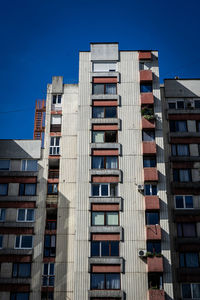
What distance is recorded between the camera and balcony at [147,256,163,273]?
37125 mm

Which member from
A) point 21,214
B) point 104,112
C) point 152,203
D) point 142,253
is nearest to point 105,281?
point 142,253

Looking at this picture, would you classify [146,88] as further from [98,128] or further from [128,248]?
[128,248]

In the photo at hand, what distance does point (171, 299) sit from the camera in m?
36.3

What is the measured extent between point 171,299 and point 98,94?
2565cm

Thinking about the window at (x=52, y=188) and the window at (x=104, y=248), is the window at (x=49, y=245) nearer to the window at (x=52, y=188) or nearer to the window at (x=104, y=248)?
the window at (x=52, y=188)

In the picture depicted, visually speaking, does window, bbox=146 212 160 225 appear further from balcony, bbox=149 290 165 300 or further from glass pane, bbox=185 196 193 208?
balcony, bbox=149 290 165 300

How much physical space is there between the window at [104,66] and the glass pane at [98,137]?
916 centimetres

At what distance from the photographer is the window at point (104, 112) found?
4509 centimetres

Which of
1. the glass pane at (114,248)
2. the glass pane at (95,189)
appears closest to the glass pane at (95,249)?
the glass pane at (114,248)

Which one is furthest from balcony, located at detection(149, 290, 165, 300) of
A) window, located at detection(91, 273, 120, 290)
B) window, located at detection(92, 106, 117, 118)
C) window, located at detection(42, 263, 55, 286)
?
window, located at detection(92, 106, 117, 118)

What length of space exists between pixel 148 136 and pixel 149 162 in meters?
3.41

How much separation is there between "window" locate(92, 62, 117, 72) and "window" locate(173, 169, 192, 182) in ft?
52.0

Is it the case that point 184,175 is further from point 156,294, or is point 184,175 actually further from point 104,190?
point 156,294

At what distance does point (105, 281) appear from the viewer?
37.5 m
